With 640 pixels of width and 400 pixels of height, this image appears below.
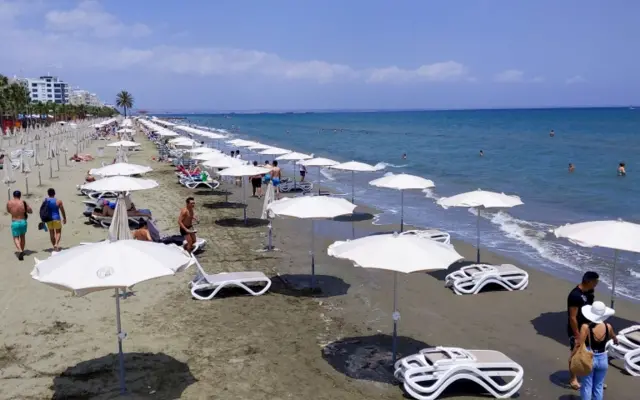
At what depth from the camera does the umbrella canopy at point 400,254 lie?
596cm

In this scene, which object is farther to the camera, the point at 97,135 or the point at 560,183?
the point at 97,135

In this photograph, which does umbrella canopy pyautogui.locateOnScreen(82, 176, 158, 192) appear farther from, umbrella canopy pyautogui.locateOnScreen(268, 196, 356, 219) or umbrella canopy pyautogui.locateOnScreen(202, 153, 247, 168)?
umbrella canopy pyautogui.locateOnScreen(202, 153, 247, 168)

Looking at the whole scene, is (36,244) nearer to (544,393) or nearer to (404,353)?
(404,353)

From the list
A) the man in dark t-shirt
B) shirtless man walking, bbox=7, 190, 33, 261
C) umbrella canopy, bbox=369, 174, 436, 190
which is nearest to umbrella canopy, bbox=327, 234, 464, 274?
the man in dark t-shirt

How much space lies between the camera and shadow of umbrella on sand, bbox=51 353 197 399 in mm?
6090

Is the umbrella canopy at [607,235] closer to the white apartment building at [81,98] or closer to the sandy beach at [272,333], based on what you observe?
the sandy beach at [272,333]

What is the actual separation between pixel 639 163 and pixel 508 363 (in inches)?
1469

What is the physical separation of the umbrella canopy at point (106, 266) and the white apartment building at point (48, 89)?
176m

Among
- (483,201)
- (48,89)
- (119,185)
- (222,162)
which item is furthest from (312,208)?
(48,89)

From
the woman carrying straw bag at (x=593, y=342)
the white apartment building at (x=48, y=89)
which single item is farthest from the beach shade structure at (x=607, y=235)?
the white apartment building at (x=48, y=89)

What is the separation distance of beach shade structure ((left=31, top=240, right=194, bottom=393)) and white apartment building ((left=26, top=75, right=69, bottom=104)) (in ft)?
A: 578

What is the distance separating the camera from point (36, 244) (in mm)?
12438

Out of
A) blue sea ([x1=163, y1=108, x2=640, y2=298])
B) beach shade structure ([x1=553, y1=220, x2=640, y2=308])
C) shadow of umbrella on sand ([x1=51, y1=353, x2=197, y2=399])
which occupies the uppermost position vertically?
beach shade structure ([x1=553, y1=220, x2=640, y2=308])

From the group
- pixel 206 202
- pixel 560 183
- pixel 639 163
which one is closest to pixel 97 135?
pixel 206 202
